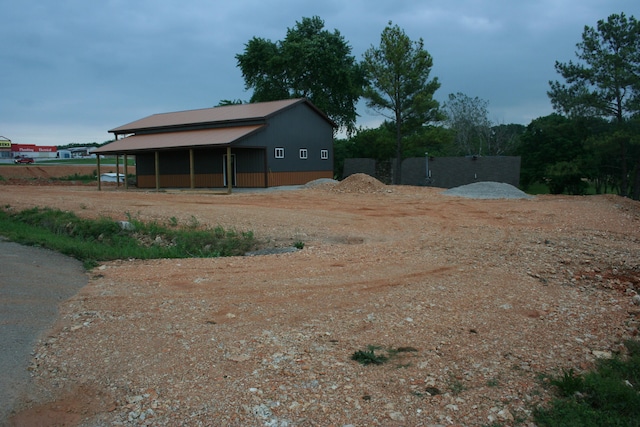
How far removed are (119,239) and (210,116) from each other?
23.4 metres

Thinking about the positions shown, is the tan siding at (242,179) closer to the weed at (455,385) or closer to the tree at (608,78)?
the tree at (608,78)

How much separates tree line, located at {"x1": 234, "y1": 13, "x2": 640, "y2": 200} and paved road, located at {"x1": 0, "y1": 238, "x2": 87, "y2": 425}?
25.1m

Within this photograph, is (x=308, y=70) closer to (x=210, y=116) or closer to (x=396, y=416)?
(x=210, y=116)

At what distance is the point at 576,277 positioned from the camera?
8430 millimetres

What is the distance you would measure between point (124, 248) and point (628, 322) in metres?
8.99

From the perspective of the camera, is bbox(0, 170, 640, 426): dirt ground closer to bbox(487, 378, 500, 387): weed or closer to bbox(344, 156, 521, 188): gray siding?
bbox(487, 378, 500, 387): weed

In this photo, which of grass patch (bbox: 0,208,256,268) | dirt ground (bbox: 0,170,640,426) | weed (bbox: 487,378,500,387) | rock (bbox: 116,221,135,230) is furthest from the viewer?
rock (bbox: 116,221,135,230)

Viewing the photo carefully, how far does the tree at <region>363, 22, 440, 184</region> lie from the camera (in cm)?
3225

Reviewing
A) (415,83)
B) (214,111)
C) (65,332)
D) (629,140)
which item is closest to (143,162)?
(214,111)

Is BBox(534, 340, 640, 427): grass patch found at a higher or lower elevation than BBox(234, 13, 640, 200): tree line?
lower

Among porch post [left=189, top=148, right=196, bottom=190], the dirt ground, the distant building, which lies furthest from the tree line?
the distant building

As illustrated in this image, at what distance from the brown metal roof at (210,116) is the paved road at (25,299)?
21414mm

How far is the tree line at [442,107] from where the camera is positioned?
27.2 m

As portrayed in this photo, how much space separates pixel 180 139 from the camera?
→ 31.4m
